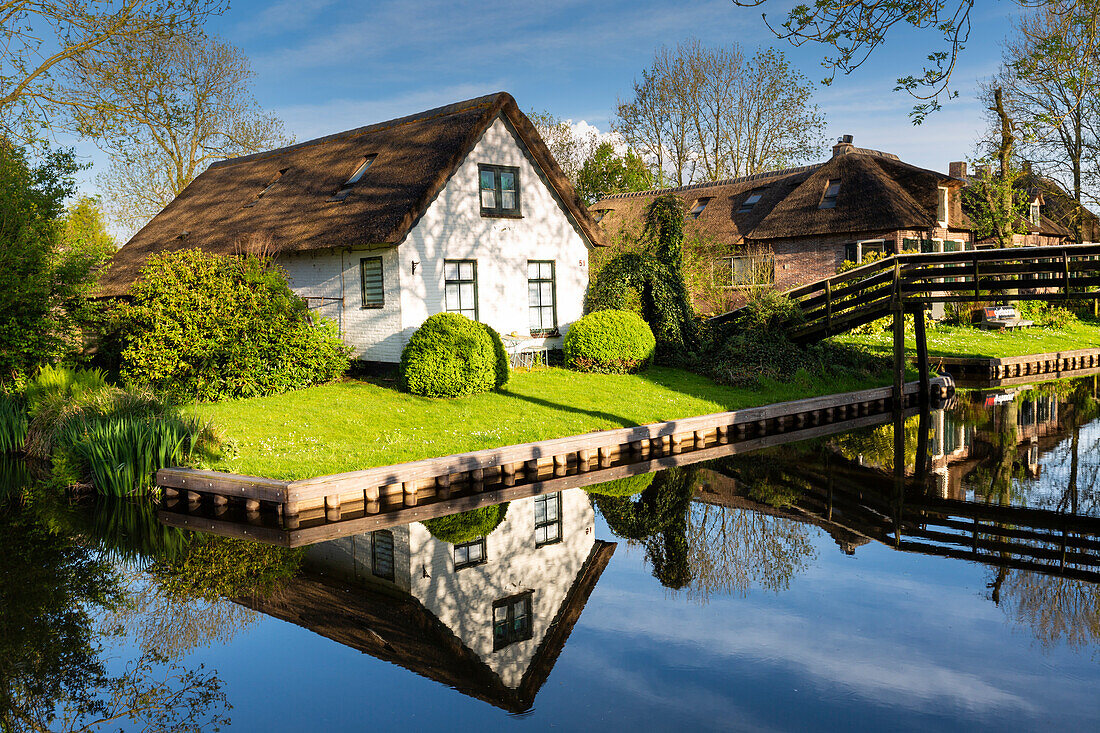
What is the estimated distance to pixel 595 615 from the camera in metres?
7.96

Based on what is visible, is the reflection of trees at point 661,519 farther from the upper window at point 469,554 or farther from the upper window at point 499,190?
the upper window at point 499,190

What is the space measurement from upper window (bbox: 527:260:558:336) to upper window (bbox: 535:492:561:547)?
32.2 feet

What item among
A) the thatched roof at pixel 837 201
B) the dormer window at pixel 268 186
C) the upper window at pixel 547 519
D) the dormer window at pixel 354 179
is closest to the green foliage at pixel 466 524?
the upper window at pixel 547 519

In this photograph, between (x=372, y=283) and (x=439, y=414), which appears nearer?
(x=439, y=414)

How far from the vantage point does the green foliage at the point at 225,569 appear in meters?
8.53

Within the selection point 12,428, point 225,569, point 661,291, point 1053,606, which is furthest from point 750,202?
point 225,569

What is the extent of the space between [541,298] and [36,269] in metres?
11.0

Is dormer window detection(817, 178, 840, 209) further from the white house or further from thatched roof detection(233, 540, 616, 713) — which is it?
thatched roof detection(233, 540, 616, 713)

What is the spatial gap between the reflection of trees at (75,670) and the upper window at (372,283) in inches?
401

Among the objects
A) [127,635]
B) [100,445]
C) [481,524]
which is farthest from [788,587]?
[100,445]

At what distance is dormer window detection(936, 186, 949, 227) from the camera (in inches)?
1224

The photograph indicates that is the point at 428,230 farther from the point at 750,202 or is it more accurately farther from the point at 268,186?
the point at 750,202

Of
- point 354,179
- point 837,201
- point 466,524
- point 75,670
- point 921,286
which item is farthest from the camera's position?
point 837,201

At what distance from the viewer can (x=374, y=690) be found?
255 inches
